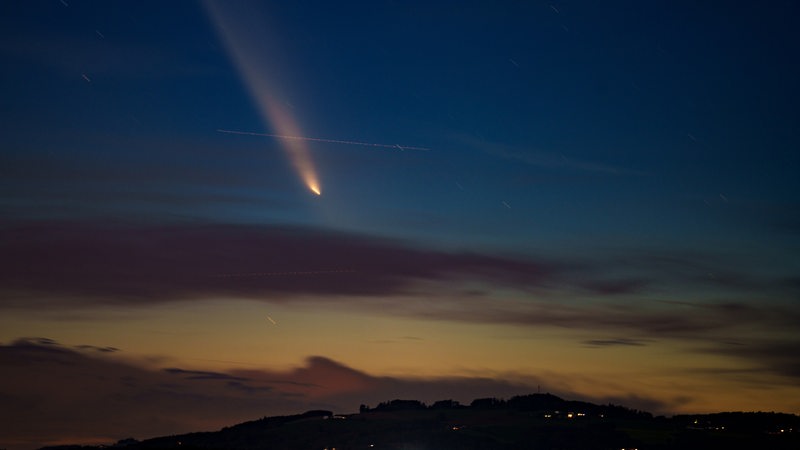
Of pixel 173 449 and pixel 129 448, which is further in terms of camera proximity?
pixel 129 448
